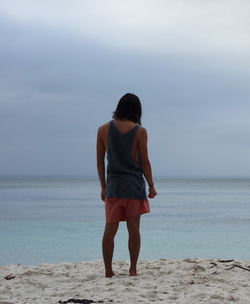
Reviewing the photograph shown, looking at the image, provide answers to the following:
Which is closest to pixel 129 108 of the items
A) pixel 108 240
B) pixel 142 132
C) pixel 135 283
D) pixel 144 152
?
pixel 142 132

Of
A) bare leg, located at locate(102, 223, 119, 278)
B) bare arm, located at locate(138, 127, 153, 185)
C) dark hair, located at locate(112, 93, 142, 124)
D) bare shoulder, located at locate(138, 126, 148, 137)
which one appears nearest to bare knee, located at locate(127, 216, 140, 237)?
bare leg, located at locate(102, 223, 119, 278)

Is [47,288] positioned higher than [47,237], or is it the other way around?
[47,288]

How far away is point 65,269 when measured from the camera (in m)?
5.60

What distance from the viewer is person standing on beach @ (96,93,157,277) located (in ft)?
15.7

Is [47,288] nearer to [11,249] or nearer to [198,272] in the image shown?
[198,272]

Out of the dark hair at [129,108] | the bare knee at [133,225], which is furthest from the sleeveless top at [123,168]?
the bare knee at [133,225]

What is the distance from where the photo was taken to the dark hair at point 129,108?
4793mm

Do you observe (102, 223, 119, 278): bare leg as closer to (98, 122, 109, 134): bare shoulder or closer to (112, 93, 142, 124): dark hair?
(98, 122, 109, 134): bare shoulder

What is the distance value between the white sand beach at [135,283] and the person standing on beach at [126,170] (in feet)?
1.36

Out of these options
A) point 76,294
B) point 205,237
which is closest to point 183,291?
point 76,294

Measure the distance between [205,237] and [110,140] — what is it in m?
7.92

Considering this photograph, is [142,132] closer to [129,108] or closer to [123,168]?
[129,108]

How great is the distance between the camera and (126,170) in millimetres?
4805

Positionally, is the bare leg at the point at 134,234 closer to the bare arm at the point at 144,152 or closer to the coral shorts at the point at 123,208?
the coral shorts at the point at 123,208
